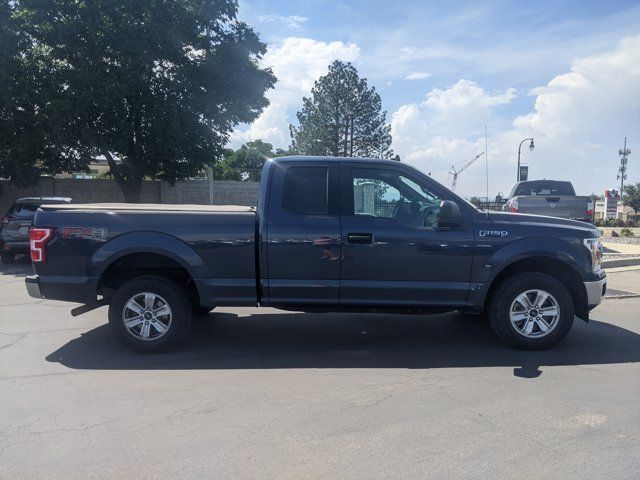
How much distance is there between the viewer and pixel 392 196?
5637mm

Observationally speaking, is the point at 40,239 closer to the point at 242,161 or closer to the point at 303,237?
the point at 303,237

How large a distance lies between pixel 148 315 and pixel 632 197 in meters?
66.5

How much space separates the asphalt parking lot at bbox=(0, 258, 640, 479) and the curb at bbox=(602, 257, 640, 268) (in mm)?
6399

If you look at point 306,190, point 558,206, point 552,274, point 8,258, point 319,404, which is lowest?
point 319,404

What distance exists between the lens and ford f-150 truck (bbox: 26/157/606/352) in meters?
5.39

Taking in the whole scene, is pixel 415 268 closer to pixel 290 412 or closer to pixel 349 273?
pixel 349 273

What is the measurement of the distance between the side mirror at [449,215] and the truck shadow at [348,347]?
4.62 feet

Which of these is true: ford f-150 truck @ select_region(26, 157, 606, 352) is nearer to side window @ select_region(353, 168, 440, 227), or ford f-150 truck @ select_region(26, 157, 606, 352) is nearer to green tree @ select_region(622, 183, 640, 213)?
side window @ select_region(353, 168, 440, 227)

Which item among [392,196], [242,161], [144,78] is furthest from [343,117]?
[242,161]

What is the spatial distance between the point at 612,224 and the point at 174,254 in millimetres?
32675

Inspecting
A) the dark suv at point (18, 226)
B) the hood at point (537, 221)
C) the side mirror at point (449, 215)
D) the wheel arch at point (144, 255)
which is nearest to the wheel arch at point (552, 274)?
the hood at point (537, 221)

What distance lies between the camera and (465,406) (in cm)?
417

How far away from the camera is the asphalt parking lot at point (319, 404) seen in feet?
10.8

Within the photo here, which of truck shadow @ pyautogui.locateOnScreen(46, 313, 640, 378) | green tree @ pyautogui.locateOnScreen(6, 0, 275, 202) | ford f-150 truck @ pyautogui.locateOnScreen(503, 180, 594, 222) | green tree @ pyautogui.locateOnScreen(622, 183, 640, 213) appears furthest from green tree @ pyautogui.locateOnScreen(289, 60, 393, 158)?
green tree @ pyautogui.locateOnScreen(622, 183, 640, 213)
